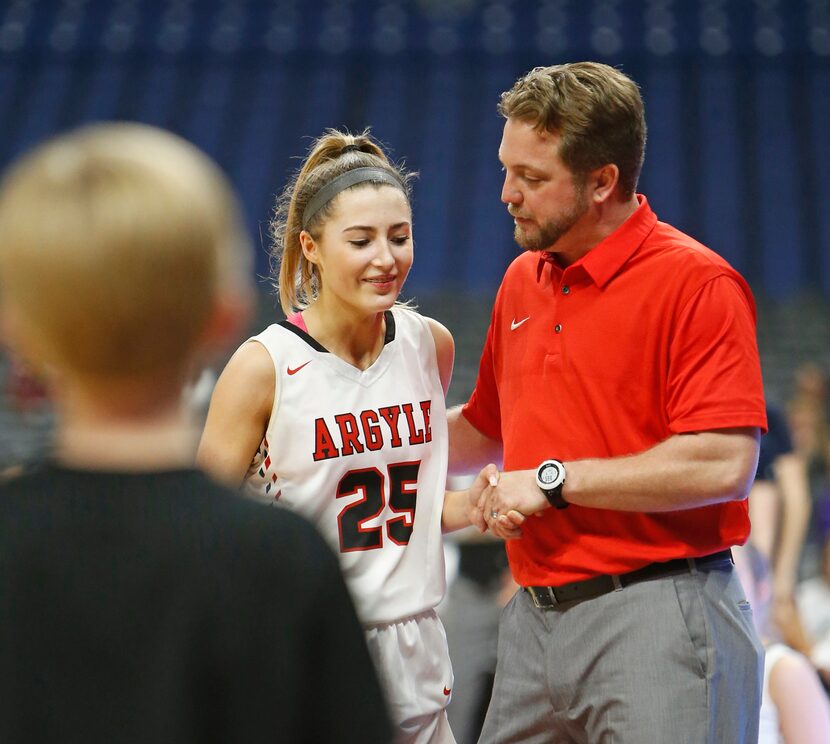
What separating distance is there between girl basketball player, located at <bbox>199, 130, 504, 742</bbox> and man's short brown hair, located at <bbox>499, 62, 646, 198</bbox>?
39 cm

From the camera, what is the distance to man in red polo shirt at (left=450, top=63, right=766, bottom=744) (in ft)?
8.56

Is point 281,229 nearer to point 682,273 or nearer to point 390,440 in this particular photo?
point 390,440

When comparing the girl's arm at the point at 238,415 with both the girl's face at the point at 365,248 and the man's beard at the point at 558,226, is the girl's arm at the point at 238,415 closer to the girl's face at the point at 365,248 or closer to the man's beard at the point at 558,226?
the girl's face at the point at 365,248

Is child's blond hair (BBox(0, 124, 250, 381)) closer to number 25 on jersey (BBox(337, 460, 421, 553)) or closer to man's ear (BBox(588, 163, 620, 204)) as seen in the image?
number 25 on jersey (BBox(337, 460, 421, 553))

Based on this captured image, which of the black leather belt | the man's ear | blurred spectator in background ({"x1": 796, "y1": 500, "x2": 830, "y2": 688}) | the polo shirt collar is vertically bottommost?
blurred spectator in background ({"x1": 796, "y1": 500, "x2": 830, "y2": 688})

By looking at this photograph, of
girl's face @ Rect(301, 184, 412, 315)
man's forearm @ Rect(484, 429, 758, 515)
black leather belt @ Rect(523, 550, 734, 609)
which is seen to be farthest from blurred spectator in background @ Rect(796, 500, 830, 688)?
girl's face @ Rect(301, 184, 412, 315)

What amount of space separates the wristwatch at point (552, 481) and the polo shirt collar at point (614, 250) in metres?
0.48

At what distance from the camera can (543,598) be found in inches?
111

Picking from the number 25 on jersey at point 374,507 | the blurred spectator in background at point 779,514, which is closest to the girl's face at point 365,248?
the number 25 on jersey at point 374,507

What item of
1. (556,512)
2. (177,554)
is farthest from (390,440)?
(177,554)

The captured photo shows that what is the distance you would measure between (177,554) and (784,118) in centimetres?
1298

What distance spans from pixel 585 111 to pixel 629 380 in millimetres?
661

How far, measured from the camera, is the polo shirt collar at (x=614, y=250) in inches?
112

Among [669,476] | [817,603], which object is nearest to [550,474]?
[669,476]
